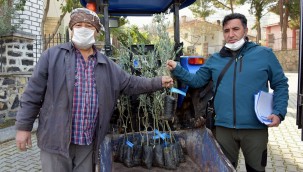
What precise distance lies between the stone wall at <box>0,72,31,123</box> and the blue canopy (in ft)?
8.39

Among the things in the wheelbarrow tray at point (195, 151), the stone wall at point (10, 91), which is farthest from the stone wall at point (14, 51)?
the wheelbarrow tray at point (195, 151)

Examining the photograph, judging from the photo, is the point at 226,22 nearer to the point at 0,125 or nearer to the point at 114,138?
the point at 114,138

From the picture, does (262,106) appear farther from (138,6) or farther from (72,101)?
(138,6)

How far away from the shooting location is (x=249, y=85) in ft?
8.23

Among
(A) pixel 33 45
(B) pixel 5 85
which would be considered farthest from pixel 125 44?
(A) pixel 33 45

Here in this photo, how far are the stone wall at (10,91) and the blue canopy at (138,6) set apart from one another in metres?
2.56

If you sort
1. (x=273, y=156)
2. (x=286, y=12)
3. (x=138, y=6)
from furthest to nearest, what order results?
1. (x=286, y=12)
2. (x=273, y=156)
3. (x=138, y=6)

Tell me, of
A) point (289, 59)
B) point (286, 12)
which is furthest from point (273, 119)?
point (286, 12)

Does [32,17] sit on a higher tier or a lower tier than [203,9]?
lower

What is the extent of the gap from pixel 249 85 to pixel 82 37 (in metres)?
1.33

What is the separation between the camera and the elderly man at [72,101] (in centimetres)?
223

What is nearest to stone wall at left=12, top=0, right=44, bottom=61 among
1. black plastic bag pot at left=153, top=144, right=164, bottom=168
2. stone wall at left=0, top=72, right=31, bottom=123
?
stone wall at left=0, top=72, right=31, bottom=123

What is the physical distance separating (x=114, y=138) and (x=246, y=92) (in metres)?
1.41

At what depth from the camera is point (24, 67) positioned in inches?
264
